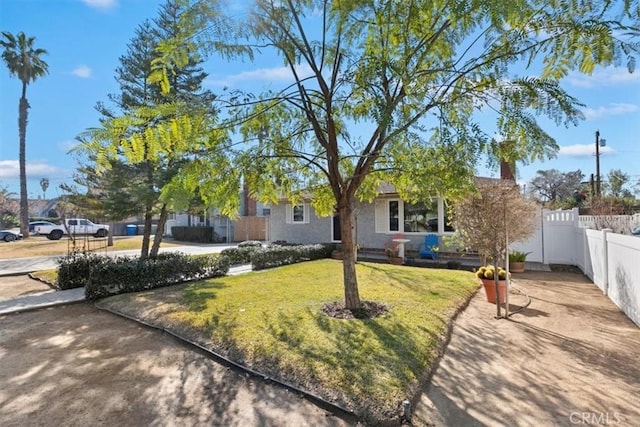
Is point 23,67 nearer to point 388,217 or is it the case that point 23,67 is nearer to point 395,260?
point 388,217

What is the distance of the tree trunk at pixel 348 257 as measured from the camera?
6188mm

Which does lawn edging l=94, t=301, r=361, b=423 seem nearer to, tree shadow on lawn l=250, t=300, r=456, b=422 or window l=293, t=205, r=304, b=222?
tree shadow on lawn l=250, t=300, r=456, b=422

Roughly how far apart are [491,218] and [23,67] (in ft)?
125

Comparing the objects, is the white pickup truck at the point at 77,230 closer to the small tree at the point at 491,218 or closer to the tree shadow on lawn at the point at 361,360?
the tree shadow on lawn at the point at 361,360

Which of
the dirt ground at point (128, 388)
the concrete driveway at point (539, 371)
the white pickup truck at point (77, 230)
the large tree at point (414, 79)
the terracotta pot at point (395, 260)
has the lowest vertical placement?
the dirt ground at point (128, 388)

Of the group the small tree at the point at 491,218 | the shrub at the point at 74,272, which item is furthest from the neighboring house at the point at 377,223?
the shrub at the point at 74,272

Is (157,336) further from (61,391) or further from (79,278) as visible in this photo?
(79,278)

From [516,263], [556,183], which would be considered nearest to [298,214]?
[516,263]

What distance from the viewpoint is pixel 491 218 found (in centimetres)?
703

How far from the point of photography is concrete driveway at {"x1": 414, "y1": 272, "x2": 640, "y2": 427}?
3.28m

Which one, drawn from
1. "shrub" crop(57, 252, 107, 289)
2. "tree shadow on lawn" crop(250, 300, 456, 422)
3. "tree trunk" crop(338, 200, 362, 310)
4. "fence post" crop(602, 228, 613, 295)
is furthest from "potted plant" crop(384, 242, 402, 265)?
"shrub" crop(57, 252, 107, 289)

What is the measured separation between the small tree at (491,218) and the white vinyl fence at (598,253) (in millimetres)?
1815

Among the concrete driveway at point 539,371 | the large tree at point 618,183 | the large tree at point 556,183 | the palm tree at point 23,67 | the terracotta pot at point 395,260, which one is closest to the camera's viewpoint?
the concrete driveway at point 539,371

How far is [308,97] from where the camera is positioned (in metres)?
6.17
